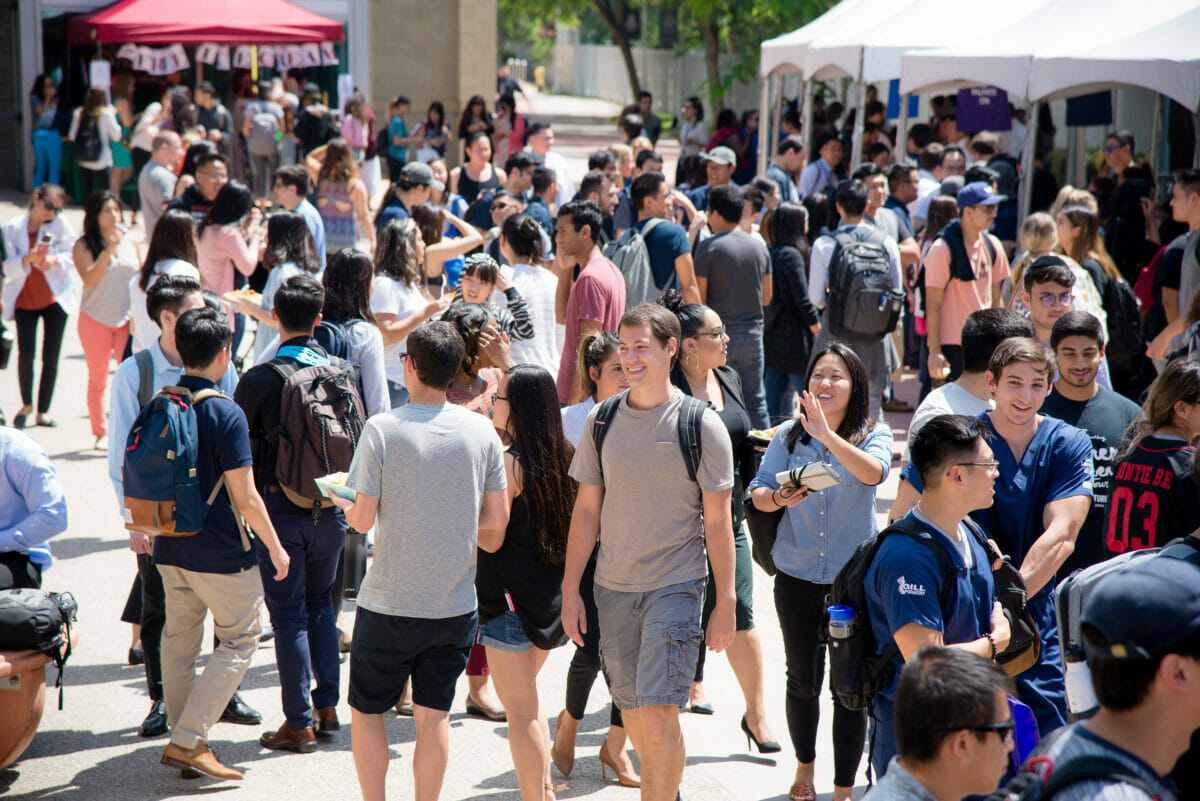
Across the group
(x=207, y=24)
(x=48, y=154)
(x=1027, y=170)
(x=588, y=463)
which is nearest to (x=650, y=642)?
(x=588, y=463)

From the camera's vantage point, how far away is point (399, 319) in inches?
272

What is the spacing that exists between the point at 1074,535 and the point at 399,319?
4.09 metres

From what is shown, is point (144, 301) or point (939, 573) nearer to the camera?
point (939, 573)

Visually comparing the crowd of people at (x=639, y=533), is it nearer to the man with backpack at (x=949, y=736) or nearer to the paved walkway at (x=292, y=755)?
the man with backpack at (x=949, y=736)

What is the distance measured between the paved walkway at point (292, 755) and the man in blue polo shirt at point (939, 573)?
1561 mm

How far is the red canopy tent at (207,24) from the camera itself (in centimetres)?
1902

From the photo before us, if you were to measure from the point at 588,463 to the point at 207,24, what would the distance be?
17.2 m

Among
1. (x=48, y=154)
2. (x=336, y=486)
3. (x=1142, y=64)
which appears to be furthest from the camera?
(x=48, y=154)

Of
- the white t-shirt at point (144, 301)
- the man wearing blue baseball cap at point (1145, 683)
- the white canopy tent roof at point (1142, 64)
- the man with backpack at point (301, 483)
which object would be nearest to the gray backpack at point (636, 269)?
the white t-shirt at point (144, 301)

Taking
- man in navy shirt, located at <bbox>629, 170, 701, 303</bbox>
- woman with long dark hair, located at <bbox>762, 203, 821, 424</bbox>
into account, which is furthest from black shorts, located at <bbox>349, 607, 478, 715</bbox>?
woman with long dark hair, located at <bbox>762, 203, 821, 424</bbox>

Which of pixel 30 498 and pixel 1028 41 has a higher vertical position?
pixel 1028 41

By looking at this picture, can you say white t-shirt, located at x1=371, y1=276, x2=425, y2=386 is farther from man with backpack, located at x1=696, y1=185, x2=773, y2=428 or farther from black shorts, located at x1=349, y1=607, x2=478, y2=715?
black shorts, located at x1=349, y1=607, x2=478, y2=715

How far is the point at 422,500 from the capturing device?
4.09 metres

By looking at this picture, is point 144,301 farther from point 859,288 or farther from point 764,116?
point 764,116
